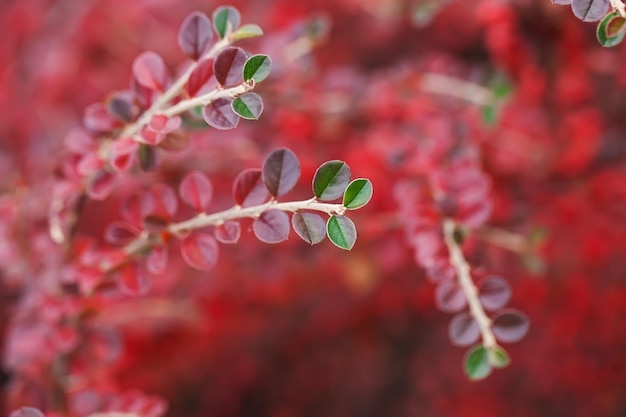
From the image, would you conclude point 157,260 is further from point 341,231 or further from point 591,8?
point 591,8

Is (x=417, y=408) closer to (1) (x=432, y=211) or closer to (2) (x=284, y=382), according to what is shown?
(2) (x=284, y=382)

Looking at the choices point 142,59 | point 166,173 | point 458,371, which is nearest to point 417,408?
point 458,371

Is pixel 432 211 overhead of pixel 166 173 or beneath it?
beneath

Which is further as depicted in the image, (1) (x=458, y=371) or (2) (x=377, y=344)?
(2) (x=377, y=344)

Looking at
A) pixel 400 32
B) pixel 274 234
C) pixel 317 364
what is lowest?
pixel 274 234

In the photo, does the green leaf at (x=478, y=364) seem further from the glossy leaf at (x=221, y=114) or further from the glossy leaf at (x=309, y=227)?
the glossy leaf at (x=221, y=114)

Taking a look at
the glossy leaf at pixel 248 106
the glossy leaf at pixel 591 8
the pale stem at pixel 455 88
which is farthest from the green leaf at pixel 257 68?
the pale stem at pixel 455 88
